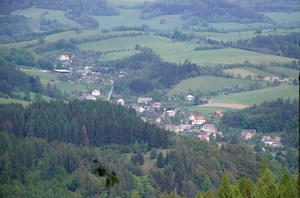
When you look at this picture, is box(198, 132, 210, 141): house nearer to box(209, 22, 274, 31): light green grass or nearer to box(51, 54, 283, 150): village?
box(51, 54, 283, 150): village

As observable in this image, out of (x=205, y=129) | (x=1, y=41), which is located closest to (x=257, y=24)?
(x=1, y=41)

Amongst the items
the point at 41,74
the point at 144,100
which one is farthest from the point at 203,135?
the point at 41,74

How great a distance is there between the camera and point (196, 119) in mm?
88875

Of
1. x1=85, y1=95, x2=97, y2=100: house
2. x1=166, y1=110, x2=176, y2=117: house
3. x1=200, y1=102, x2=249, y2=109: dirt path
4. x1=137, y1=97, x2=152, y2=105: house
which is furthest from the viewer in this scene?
x1=137, y1=97, x2=152, y2=105: house

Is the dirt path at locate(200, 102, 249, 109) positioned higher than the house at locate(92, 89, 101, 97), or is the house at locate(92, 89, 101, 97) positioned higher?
the dirt path at locate(200, 102, 249, 109)

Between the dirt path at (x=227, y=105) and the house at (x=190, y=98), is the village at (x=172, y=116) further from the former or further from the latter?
the dirt path at (x=227, y=105)

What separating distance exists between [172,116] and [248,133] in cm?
1168

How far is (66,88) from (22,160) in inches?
1867

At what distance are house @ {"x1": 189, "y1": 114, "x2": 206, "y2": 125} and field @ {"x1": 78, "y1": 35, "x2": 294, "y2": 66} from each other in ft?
85.5

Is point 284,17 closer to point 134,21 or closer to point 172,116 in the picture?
point 134,21

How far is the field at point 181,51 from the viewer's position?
118 m

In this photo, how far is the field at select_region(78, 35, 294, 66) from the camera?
388 ft

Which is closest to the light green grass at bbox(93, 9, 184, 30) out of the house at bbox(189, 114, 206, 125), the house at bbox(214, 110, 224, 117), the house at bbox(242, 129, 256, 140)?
the house at bbox(189, 114, 206, 125)

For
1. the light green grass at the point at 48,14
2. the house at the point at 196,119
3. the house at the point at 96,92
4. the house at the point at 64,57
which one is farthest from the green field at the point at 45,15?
the house at the point at 196,119
